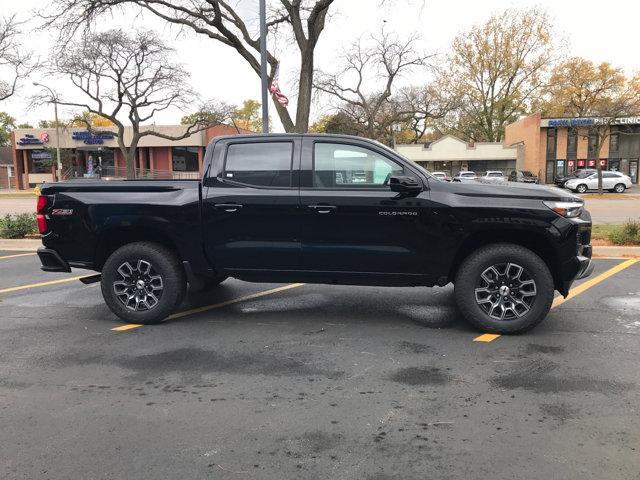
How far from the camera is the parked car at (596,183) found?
36281mm

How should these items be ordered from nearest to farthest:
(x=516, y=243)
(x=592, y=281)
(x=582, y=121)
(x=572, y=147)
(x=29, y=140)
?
(x=516, y=243)
(x=592, y=281)
(x=582, y=121)
(x=572, y=147)
(x=29, y=140)

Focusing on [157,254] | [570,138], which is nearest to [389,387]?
[157,254]

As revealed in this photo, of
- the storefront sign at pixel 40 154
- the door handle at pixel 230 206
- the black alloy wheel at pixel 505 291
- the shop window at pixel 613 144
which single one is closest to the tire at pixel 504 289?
the black alloy wheel at pixel 505 291

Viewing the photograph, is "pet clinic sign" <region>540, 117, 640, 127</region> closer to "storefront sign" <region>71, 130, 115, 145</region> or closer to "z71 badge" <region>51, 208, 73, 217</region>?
"z71 badge" <region>51, 208, 73, 217</region>

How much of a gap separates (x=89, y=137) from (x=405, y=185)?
5062cm

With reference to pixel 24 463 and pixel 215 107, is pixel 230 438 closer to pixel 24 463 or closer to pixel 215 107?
pixel 24 463

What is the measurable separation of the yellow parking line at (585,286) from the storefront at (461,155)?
4699 cm

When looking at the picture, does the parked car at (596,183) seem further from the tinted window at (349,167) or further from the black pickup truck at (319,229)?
the tinted window at (349,167)

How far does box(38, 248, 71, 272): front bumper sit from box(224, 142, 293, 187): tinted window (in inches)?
82.4

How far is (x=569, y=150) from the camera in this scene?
48000 millimetres

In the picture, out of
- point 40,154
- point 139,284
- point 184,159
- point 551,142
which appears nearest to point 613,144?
point 551,142

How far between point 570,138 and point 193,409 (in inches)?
1998

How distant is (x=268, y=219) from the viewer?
213 inches

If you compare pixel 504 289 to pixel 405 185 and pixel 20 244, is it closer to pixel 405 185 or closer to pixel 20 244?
pixel 405 185
